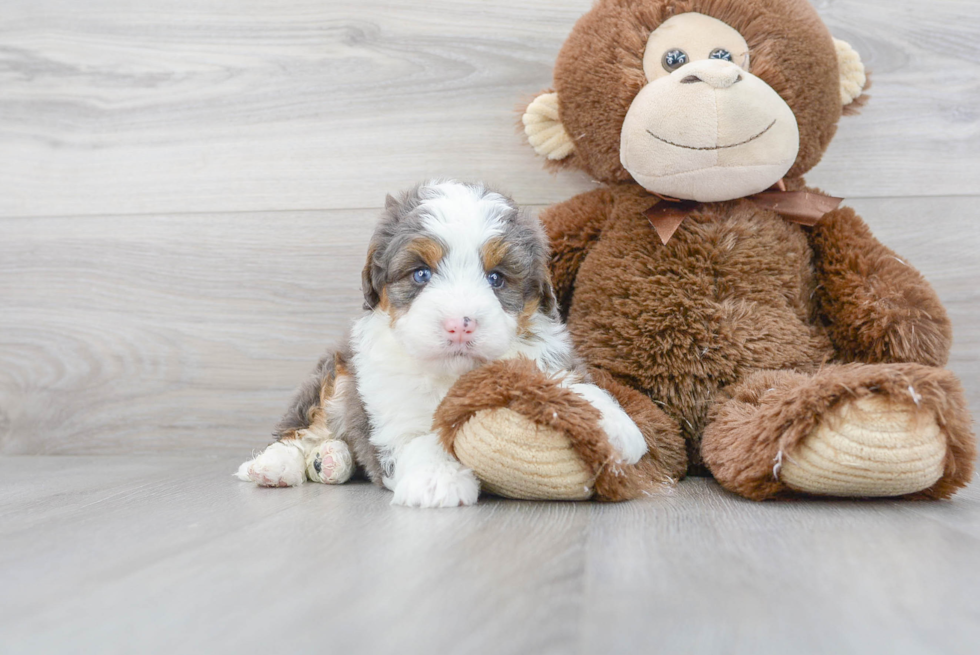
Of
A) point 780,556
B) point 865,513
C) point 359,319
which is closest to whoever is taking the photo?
point 780,556

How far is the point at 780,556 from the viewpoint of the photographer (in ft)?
3.13

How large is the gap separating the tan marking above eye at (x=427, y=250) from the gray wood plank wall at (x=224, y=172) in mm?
792

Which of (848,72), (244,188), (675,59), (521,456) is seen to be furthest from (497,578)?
(244,188)

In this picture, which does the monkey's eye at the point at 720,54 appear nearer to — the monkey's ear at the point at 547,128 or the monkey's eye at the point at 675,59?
the monkey's eye at the point at 675,59

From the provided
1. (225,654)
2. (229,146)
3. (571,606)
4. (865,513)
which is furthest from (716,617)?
(229,146)

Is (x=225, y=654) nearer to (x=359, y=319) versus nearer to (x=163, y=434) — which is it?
(x=359, y=319)

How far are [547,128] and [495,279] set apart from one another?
1.92ft

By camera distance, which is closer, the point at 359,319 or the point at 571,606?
the point at 571,606

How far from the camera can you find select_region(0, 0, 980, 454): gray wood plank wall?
6.88 feet

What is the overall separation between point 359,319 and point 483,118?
0.80m

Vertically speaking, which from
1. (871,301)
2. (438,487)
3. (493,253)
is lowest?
(438,487)

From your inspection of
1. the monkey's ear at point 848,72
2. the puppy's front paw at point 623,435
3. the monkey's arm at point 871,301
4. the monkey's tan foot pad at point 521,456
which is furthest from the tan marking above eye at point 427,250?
the monkey's ear at point 848,72

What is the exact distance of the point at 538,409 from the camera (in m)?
1.22

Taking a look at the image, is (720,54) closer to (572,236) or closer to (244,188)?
(572,236)
